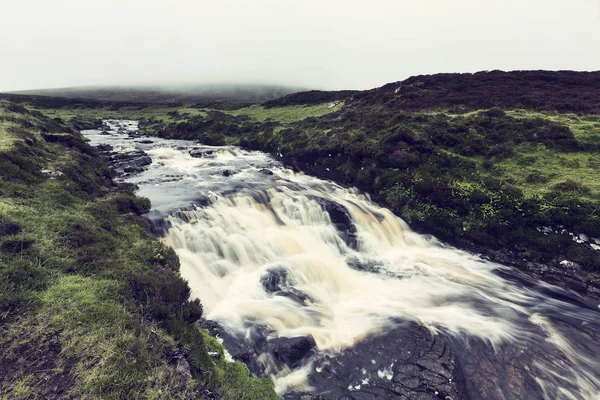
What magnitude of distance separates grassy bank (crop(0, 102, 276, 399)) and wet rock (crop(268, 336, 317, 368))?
1284mm

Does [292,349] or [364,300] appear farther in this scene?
[364,300]

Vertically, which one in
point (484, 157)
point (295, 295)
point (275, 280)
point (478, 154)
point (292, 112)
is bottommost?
point (295, 295)

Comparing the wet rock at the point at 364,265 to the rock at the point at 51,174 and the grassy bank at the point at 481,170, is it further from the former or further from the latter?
the rock at the point at 51,174

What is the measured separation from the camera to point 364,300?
12.7m

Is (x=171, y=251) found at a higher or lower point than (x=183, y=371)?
lower

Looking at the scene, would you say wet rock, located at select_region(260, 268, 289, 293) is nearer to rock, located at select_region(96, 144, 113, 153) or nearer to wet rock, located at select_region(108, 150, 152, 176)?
wet rock, located at select_region(108, 150, 152, 176)

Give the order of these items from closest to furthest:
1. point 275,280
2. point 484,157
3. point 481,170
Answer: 1. point 275,280
2. point 481,170
3. point 484,157

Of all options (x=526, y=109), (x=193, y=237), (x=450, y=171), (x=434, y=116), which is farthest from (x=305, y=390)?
(x=526, y=109)

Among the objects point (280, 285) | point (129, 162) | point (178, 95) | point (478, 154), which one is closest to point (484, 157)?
point (478, 154)

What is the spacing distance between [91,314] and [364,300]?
389 inches

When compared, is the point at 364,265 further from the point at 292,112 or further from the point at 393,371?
the point at 292,112

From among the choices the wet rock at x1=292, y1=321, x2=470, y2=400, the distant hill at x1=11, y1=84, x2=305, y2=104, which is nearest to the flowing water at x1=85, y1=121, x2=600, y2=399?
the wet rock at x1=292, y1=321, x2=470, y2=400

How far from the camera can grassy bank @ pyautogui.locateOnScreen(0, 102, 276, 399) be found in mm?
5277

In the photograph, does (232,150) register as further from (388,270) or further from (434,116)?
(388,270)
